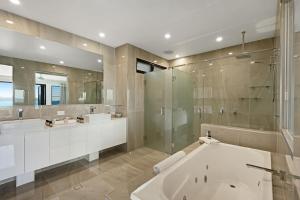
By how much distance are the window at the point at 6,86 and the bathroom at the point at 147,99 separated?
15mm

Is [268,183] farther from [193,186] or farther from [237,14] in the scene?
[237,14]

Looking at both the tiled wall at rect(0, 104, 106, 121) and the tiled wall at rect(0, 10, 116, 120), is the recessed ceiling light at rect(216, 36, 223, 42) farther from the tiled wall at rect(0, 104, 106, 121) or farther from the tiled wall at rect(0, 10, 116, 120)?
the tiled wall at rect(0, 104, 106, 121)

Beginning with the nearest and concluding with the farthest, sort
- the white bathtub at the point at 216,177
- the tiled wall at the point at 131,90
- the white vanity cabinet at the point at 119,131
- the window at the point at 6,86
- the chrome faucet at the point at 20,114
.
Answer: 1. the white bathtub at the point at 216,177
2. the window at the point at 6,86
3. the chrome faucet at the point at 20,114
4. the white vanity cabinet at the point at 119,131
5. the tiled wall at the point at 131,90

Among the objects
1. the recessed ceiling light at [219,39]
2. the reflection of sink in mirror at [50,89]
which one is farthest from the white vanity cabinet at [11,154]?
the recessed ceiling light at [219,39]

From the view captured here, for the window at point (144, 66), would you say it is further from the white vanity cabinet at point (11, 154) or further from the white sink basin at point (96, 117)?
the white vanity cabinet at point (11, 154)

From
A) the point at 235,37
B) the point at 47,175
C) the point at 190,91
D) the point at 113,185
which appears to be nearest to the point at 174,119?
the point at 190,91

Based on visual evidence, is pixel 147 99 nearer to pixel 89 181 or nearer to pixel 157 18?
pixel 157 18

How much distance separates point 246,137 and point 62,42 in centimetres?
354

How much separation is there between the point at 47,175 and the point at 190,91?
11.1ft

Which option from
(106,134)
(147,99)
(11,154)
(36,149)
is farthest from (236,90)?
(11,154)

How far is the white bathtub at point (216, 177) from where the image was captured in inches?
51.5

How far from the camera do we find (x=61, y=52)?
2562 millimetres

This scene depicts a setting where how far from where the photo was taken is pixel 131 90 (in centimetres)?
326

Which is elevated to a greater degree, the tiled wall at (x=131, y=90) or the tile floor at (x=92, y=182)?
the tiled wall at (x=131, y=90)
